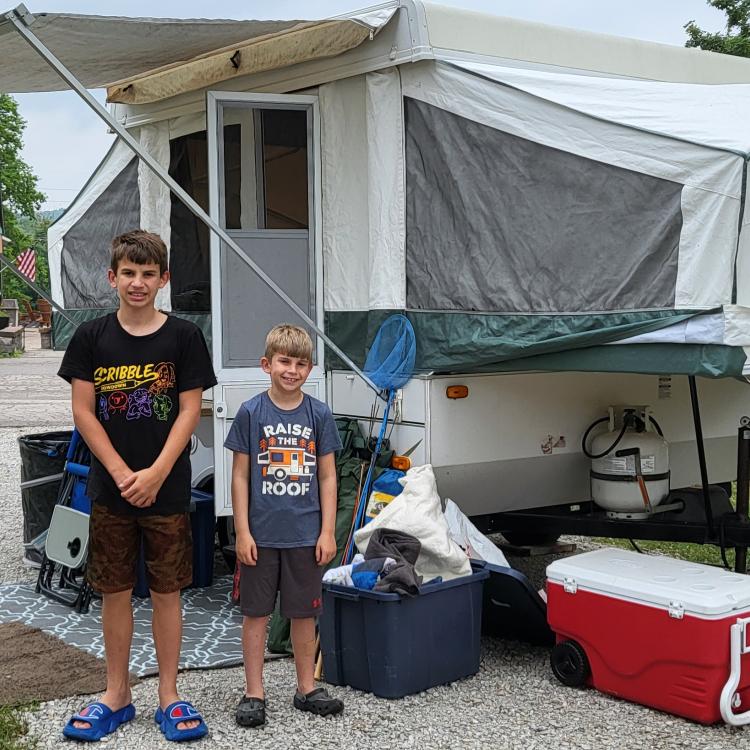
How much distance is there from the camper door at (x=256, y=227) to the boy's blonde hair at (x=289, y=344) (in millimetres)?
1479

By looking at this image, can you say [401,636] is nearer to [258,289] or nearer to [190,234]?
[258,289]

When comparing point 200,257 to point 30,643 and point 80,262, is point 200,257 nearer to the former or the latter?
point 80,262

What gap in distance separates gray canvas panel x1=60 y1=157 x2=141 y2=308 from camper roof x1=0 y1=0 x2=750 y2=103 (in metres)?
1.26

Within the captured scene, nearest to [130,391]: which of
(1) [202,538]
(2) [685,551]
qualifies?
(1) [202,538]

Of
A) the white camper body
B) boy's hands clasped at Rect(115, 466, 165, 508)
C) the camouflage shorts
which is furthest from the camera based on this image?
the white camper body

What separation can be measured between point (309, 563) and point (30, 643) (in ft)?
5.75

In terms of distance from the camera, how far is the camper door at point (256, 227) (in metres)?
5.76

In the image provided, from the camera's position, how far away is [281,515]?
4.24 m

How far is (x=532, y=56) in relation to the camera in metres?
5.74

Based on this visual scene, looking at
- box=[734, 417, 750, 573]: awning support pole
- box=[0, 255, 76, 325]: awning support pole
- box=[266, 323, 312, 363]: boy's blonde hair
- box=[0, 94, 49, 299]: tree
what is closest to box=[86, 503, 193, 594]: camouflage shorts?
box=[266, 323, 312, 363]: boy's blonde hair

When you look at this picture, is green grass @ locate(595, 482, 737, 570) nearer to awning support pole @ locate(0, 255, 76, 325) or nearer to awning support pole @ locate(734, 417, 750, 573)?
awning support pole @ locate(734, 417, 750, 573)

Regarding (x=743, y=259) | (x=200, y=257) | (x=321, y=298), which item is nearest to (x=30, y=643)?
(x=321, y=298)

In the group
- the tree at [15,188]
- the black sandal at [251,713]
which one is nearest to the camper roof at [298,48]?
the black sandal at [251,713]

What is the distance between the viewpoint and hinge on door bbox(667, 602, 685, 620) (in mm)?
4249
